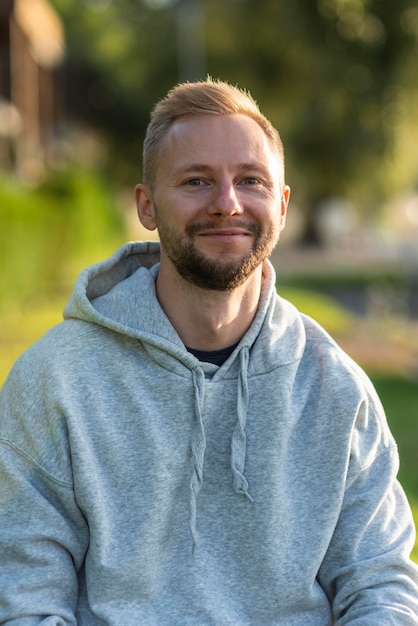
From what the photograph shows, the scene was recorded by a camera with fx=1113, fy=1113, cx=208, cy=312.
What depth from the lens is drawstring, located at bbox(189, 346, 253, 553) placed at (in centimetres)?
281

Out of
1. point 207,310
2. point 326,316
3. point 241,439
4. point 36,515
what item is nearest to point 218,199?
point 207,310

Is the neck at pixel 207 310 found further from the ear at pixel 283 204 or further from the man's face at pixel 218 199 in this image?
the ear at pixel 283 204

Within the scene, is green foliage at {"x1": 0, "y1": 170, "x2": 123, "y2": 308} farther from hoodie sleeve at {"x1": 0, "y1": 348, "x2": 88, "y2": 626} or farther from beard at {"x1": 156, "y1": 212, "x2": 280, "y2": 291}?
hoodie sleeve at {"x1": 0, "y1": 348, "x2": 88, "y2": 626}

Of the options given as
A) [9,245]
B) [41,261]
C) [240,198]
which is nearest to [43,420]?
[240,198]

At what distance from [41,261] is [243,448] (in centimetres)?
1119

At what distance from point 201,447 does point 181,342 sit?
281mm

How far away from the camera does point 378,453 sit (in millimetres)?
2975

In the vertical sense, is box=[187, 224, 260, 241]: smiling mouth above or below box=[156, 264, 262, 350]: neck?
above

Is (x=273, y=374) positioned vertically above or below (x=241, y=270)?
below

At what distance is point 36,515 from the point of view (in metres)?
2.73

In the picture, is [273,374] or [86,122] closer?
[273,374]

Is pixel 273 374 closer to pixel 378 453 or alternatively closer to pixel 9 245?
pixel 378 453

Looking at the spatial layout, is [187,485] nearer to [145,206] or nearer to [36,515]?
[36,515]

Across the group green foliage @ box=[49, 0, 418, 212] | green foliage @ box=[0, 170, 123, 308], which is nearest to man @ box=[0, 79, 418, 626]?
green foliage @ box=[0, 170, 123, 308]
